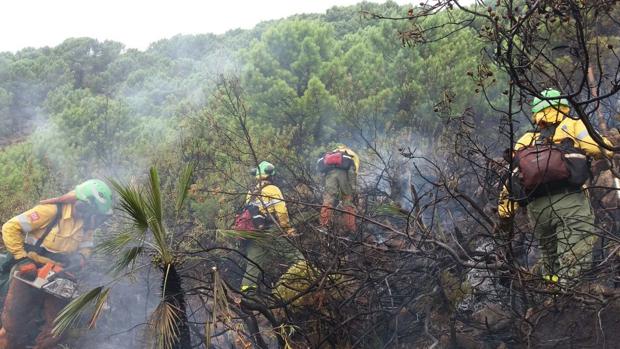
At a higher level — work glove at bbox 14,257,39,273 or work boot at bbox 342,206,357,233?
work boot at bbox 342,206,357,233

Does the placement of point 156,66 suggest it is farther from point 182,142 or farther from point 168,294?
point 168,294

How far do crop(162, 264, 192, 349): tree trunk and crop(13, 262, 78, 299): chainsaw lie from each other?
328 centimetres

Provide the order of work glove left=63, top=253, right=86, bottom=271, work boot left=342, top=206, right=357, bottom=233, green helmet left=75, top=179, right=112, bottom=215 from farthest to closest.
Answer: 1. work glove left=63, top=253, right=86, bottom=271
2. green helmet left=75, top=179, right=112, bottom=215
3. work boot left=342, top=206, right=357, bottom=233

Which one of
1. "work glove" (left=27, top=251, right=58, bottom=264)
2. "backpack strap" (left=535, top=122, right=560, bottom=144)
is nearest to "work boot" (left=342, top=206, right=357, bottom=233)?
"backpack strap" (left=535, top=122, right=560, bottom=144)

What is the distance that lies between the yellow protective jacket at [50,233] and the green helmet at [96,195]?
0.22 m

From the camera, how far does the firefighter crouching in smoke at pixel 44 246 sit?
6.46m

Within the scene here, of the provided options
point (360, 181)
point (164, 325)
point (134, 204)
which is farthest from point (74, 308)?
point (360, 181)

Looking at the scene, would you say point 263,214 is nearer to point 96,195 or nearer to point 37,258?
point 96,195

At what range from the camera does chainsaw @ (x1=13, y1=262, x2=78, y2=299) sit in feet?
21.2

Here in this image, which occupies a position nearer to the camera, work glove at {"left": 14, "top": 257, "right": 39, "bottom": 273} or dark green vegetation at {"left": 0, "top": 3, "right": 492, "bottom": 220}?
work glove at {"left": 14, "top": 257, "right": 39, "bottom": 273}

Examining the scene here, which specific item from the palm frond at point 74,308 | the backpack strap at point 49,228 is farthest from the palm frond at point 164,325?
the backpack strap at point 49,228

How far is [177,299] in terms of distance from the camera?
12.4 ft

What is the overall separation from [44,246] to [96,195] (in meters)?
0.79

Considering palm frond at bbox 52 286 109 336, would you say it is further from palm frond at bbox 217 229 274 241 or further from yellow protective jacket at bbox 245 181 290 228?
yellow protective jacket at bbox 245 181 290 228
